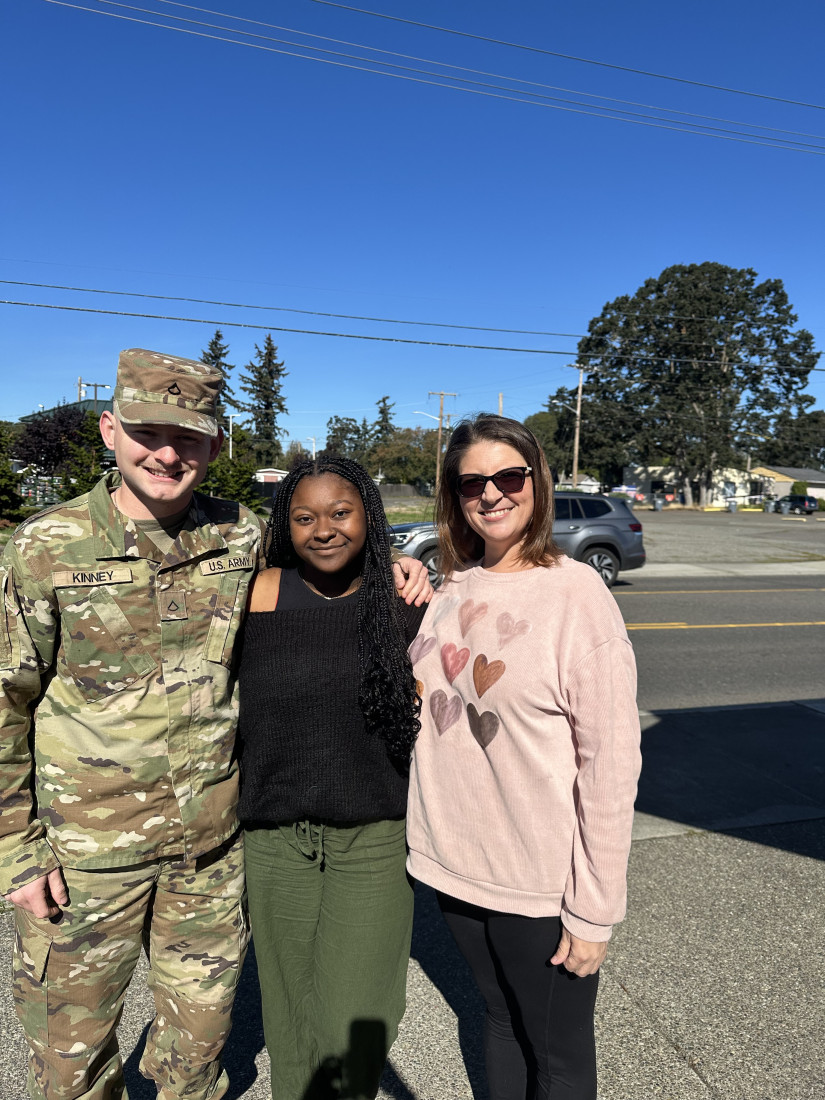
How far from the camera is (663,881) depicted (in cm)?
334

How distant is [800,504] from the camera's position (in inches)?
2055

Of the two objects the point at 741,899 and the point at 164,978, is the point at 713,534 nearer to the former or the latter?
the point at 741,899

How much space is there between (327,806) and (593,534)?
12259mm

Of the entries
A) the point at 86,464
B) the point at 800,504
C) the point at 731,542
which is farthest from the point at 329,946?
the point at 800,504

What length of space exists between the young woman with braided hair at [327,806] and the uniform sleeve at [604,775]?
455 mm

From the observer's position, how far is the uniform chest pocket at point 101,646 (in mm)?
1714

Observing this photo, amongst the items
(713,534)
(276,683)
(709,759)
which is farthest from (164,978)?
(713,534)

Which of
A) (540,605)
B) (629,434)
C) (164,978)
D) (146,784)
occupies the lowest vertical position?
(164,978)

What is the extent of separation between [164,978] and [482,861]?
34.2 inches

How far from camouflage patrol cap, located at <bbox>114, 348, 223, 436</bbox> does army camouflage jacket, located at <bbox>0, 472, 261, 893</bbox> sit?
0.25 meters

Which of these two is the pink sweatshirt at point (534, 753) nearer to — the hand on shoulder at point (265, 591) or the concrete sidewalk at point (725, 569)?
the hand on shoulder at point (265, 591)

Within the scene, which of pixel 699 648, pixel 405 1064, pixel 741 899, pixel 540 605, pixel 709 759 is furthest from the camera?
pixel 699 648

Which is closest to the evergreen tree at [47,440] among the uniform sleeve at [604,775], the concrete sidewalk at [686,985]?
the concrete sidewalk at [686,985]

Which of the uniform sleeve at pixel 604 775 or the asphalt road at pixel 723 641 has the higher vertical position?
the uniform sleeve at pixel 604 775
